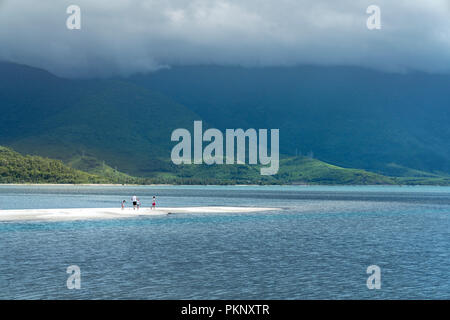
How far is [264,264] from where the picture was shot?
2416 inches

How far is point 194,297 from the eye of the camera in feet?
148

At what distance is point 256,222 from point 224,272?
5905cm
